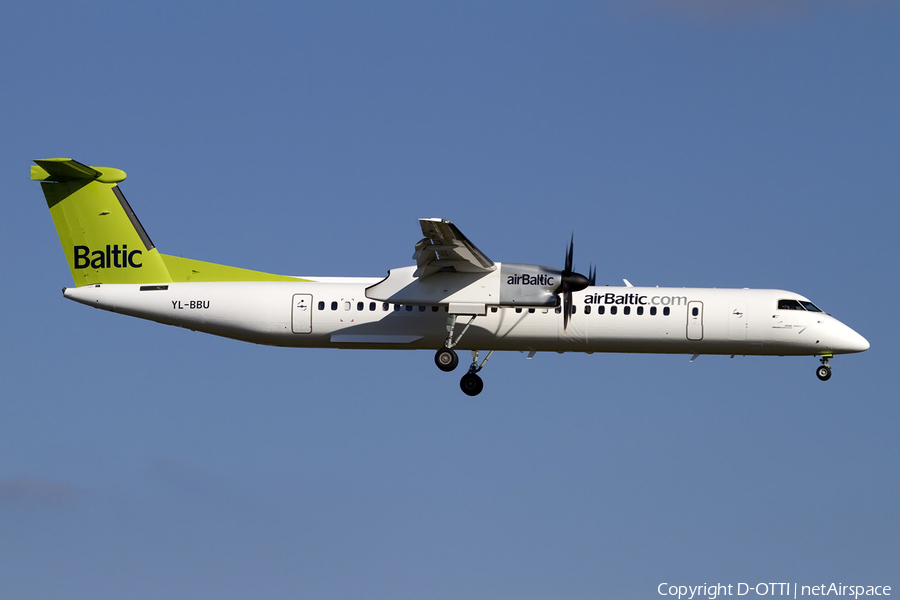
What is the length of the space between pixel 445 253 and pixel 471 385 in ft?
14.5

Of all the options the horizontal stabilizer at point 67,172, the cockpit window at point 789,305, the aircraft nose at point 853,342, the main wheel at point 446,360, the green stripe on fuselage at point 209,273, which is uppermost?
the horizontal stabilizer at point 67,172

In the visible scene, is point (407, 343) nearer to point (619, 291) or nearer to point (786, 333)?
point (619, 291)

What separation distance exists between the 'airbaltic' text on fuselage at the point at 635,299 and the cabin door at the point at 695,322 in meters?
0.28

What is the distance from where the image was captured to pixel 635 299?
90.9ft

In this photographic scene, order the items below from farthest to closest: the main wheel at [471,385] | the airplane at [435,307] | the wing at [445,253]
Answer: the main wheel at [471,385] → the airplane at [435,307] → the wing at [445,253]

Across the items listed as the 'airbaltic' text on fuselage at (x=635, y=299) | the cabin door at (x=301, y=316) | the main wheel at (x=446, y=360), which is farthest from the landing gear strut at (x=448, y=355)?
the cabin door at (x=301, y=316)

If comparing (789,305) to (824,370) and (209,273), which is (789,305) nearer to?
(824,370)

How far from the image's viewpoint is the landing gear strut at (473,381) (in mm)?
28547

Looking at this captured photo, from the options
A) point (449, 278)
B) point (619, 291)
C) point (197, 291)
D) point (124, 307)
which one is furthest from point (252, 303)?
point (619, 291)

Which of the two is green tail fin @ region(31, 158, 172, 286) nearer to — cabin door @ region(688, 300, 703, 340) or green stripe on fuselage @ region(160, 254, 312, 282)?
green stripe on fuselage @ region(160, 254, 312, 282)

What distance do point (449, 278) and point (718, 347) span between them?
7.41m

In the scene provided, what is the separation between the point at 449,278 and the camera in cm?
2655

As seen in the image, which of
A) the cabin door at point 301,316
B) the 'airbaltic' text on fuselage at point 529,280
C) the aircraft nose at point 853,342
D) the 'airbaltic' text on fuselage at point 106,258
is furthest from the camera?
the 'airbaltic' text on fuselage at point 106,258

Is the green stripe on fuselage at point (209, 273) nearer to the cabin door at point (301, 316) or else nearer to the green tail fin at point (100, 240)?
the green tail fin at point (100, 240)
